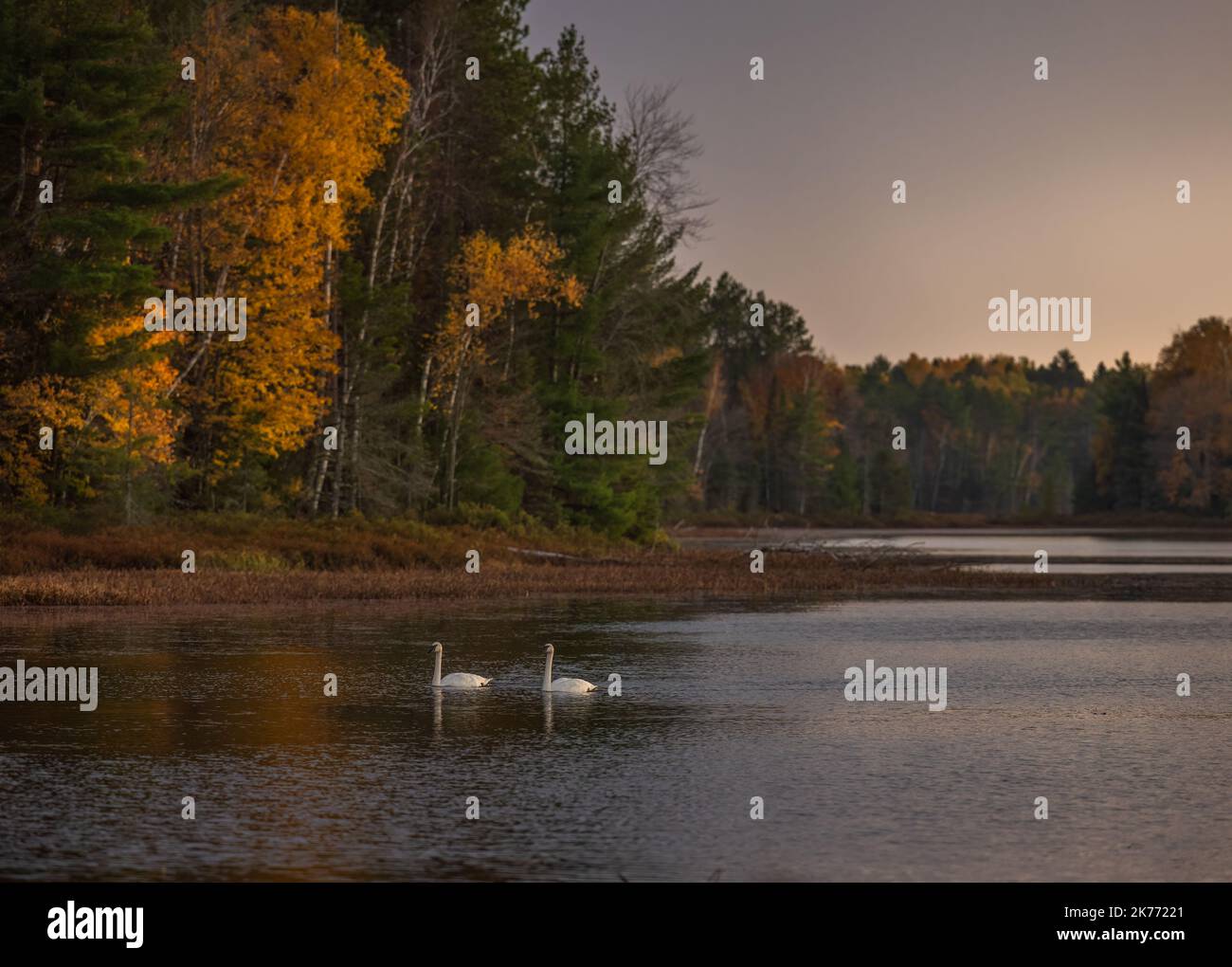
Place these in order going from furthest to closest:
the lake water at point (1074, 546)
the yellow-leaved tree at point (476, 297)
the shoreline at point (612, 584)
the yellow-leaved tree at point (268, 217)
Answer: the lake water at point (1074, 546)
the yellow-leaved tree at point (476, 297)
the yellow-leaved tree at point (268, 217)
the shoreline at point (612, 584)

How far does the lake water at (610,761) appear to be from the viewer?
1308cm

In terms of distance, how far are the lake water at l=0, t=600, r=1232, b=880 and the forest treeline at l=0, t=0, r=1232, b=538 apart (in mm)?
11634

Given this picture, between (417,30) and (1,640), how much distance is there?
34380 millimetres

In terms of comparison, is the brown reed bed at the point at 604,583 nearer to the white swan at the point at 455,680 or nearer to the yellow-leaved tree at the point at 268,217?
the yellow-leaved tree at the point at 268,217

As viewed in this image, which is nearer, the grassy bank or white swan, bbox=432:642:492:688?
white swan, bbox=432:642:492:688

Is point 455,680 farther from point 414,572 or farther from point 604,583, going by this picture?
point 604,583

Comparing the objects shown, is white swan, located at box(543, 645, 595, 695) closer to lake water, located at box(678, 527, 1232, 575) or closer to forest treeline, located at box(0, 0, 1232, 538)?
forest treeline, located at box(0, 0, 1232, 538)

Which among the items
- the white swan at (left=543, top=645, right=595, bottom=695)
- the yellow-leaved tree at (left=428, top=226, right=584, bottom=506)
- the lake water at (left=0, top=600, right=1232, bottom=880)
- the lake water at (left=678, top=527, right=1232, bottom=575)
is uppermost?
the yellow-leaved tree at (left=428, top=226, right=584, bottom=506)

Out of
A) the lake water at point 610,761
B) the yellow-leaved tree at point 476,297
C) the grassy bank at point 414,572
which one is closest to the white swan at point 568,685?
the lake water at point 610,761

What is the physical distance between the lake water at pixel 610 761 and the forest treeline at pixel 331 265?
458 inches

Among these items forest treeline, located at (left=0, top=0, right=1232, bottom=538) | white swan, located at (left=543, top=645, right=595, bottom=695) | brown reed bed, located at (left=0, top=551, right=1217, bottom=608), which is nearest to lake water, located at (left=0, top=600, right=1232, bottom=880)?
white swan, located at (left=543, top=645, right=595, bottom=695)

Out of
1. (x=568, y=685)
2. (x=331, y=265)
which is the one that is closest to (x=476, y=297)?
(x=331, y=265)

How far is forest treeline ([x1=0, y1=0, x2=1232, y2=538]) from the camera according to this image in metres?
40.6

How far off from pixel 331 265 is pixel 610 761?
3481 centimetres
